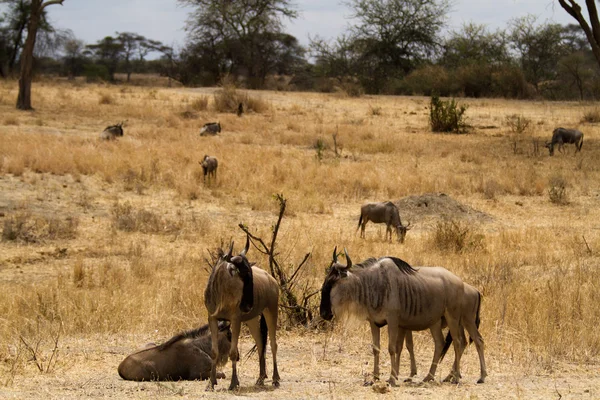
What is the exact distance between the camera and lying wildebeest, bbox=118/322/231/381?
5.90m

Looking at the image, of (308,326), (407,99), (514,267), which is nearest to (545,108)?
(407,99)

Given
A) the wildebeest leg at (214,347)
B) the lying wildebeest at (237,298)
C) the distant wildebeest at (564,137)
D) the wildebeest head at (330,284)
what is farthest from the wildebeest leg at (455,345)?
the distant wildebeest at (564,137)

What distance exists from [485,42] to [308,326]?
147 ft

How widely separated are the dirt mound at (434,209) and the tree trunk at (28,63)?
16087 millimetres

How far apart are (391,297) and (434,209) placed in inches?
355

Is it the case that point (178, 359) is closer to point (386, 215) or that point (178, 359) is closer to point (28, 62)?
point (386, 215)

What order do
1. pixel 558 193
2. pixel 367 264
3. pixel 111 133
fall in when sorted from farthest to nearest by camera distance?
pixel 111 133 < pixel 558 193 < pixel 367 264

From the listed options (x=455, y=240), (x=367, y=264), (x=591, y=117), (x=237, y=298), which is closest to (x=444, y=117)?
(x=591, y=117)

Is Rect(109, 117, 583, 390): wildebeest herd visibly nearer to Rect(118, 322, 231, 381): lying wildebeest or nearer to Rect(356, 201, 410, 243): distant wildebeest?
Rect(118, 322, 231, 381): lying wildebeest

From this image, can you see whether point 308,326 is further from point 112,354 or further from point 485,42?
point 485,42

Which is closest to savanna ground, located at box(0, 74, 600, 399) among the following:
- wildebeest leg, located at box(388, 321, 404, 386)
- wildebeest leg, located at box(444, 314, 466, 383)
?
wildebeest leg, located at box(444, 314, 466, 383)

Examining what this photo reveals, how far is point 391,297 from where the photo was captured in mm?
5391

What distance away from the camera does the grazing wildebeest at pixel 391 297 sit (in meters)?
5.36

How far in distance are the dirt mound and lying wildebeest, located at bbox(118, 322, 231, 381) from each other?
7948 millimetres
